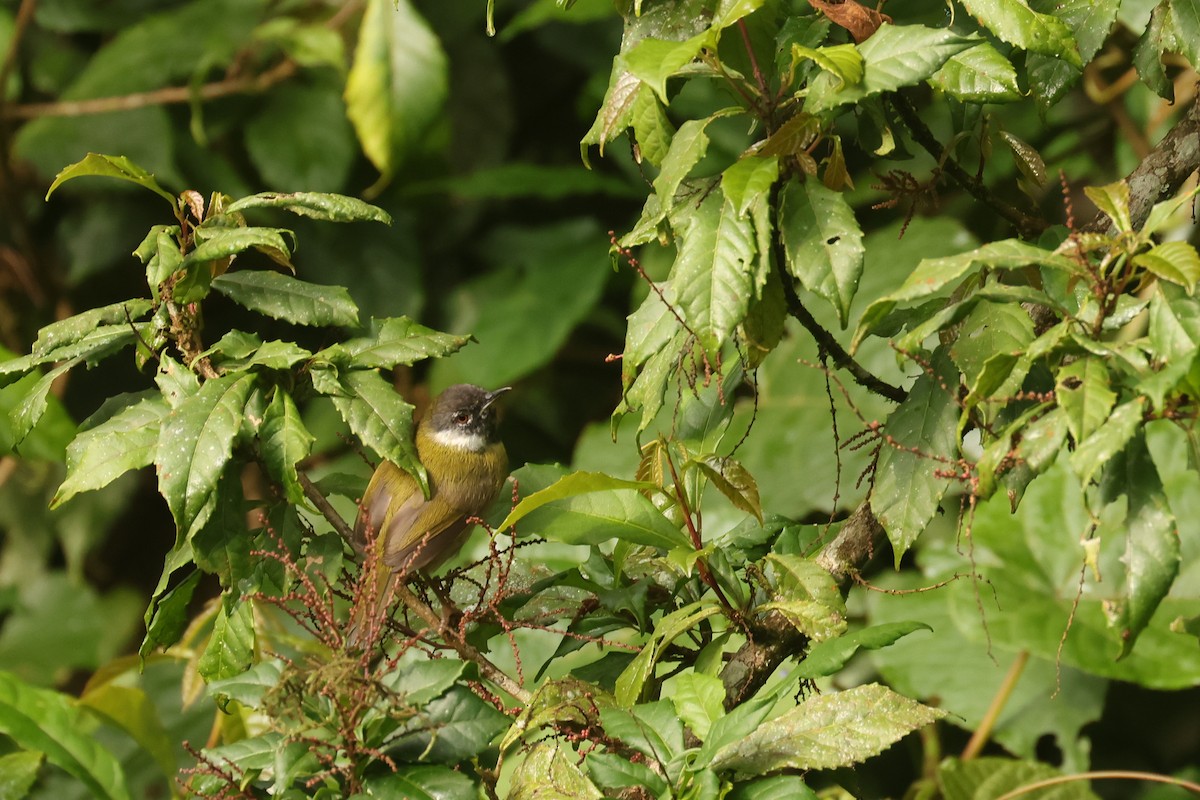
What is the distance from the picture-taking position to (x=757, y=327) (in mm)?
1325

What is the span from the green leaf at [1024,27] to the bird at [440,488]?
0.93 m

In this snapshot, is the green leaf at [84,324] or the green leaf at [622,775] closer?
the green leaf at [622,775]

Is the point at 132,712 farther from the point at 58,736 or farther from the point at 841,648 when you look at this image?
the point at 841,648

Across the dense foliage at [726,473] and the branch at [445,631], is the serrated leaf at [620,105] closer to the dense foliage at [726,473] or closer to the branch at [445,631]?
the dense foliage at [726,473]

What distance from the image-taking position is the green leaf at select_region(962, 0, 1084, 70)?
1.20 meters

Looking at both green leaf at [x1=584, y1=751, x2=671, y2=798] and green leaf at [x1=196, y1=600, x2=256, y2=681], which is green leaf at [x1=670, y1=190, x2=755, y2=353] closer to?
green leaf at [x1=584, y1=751, x2=671, y2=798]

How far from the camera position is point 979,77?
1.22 metres

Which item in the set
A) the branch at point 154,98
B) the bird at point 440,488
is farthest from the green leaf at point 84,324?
the branch at point 154,98

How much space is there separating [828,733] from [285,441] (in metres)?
0.60

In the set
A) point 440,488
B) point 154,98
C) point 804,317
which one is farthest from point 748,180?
point 154,98

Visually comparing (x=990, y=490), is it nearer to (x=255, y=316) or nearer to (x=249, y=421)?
(x=249, y=421)

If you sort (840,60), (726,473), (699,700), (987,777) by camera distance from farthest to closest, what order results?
(987,777)
(726,473)
(699,700)
(840,60)

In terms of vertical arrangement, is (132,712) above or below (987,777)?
above

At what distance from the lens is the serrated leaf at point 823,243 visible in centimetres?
118
